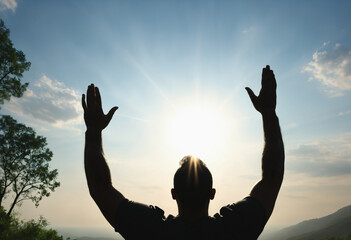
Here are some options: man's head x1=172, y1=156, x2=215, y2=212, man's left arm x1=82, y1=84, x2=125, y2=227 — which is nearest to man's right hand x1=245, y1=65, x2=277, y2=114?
man's head x1=172, y1=156, x2=215, y2=212

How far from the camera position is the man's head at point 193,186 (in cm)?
186

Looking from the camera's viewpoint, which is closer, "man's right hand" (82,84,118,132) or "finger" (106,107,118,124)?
"man's right hand" (82,84,118,132)

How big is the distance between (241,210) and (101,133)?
161cm

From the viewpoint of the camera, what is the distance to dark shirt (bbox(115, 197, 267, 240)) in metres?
1.72

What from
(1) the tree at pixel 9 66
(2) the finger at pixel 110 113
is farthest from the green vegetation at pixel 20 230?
(2) the finger at pixel 110 113

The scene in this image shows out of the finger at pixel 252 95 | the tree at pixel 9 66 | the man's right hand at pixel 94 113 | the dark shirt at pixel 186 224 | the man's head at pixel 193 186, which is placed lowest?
the dark shirt at pixel 186 224

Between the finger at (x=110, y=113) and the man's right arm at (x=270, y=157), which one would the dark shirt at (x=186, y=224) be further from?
the finger at (x=110, y=113)

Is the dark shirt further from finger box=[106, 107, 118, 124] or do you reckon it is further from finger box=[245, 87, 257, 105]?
finger box=[245, 87, 257, 105]

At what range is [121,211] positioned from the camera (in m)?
1.78

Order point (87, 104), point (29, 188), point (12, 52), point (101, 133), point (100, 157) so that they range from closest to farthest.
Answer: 1. point (100, 157)
2. point (101, 133)
3. point (87, 104)
4. point (12, 52)
5. point (29, 188)

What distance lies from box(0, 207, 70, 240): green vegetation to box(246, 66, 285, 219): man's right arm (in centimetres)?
2770

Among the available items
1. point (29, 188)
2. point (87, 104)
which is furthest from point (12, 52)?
point (87, 104)

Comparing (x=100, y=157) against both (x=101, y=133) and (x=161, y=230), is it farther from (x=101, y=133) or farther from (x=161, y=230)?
(x=161, y=230)

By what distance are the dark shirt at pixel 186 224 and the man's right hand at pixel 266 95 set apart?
1.34 metres
